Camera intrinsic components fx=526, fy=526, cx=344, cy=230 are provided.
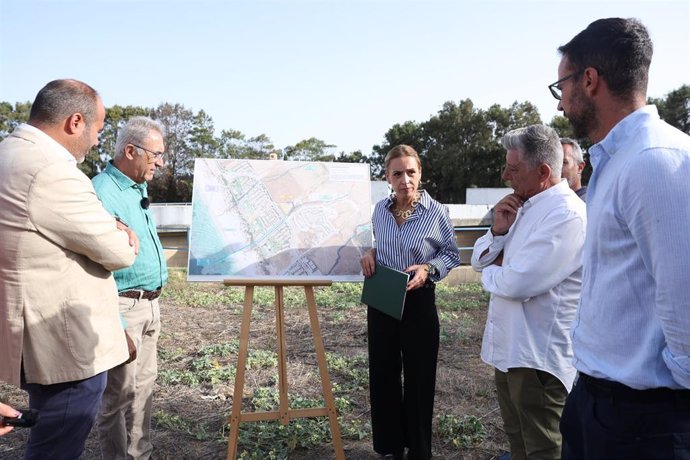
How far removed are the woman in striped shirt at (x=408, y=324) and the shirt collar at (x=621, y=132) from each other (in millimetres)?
1848

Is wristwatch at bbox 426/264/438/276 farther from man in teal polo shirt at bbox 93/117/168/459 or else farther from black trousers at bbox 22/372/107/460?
black trousers at bbox 22/372/107/460

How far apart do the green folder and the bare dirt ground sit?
3.90 ft

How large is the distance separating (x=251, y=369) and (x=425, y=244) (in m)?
2.79

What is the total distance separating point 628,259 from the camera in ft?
4.92

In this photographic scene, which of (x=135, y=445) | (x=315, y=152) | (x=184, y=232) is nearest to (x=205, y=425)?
(x=135, y=445)

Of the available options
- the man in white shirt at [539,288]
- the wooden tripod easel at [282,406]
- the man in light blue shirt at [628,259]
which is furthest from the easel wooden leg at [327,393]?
the man in light blue shirt at [628,259]

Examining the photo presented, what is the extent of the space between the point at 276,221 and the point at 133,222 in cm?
93

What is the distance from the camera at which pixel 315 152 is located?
4612 cm

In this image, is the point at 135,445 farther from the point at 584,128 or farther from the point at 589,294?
the point at 584,128

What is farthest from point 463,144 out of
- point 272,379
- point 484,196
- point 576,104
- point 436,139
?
point 576,104

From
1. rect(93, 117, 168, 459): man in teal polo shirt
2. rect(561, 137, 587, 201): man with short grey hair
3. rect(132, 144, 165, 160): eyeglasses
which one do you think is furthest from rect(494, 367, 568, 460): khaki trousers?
rect(132, 144, 165, 160): eyeglasses

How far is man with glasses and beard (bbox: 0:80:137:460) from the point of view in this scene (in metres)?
2.10

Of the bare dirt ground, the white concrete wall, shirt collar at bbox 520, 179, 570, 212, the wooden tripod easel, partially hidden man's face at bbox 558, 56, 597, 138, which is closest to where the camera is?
partially hidden man's face at bbox 558, 56, 597, 138

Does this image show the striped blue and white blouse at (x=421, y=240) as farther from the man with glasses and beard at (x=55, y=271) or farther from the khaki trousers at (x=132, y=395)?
the man with glasses and beard at (x=55, y=271)
